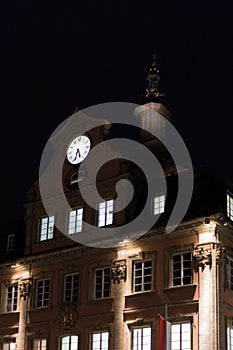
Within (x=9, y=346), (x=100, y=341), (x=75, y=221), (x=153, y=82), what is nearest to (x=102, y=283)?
(x=100, y=341)

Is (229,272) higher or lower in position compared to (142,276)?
lower

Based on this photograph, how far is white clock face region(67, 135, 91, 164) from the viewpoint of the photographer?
4759 centimetres

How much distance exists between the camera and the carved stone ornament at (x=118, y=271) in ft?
140

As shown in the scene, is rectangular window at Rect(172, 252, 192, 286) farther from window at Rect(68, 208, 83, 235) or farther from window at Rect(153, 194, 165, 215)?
window at Rect(68, 208, 83, 235)

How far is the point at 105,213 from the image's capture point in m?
44.9

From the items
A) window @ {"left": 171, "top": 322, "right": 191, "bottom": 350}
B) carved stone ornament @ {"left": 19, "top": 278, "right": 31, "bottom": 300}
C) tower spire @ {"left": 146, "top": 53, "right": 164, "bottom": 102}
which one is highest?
tower spire @ {"left": 146, "top": 53, "right": 164, "bottom": 102}

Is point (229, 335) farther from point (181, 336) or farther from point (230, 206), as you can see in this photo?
point (230, 206)

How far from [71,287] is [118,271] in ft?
13.1

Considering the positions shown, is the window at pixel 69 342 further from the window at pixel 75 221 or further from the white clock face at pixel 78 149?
the white clock face at pixel 78 149

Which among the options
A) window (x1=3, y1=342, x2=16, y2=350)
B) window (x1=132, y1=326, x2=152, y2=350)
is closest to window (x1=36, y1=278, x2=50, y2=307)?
window (x1=3, y1=342, x2=16, y2=350)

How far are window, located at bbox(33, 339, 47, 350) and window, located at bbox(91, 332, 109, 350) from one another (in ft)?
12.4

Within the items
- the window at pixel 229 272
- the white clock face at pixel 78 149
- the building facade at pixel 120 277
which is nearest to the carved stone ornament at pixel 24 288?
the building facade at pixel 120 277

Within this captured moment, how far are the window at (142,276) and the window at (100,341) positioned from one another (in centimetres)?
321

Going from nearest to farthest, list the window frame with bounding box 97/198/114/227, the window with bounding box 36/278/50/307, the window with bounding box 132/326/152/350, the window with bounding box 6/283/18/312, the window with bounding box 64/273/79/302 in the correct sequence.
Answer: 1. the window with bounding box 132/326/152/350
2. the window frame with bounding box 97/198/114/227
3. the window with bounding box 64/273/79/302
4. the window with bounding box 36/278/50/307
5. the window with bounding box 6/283/18/312
